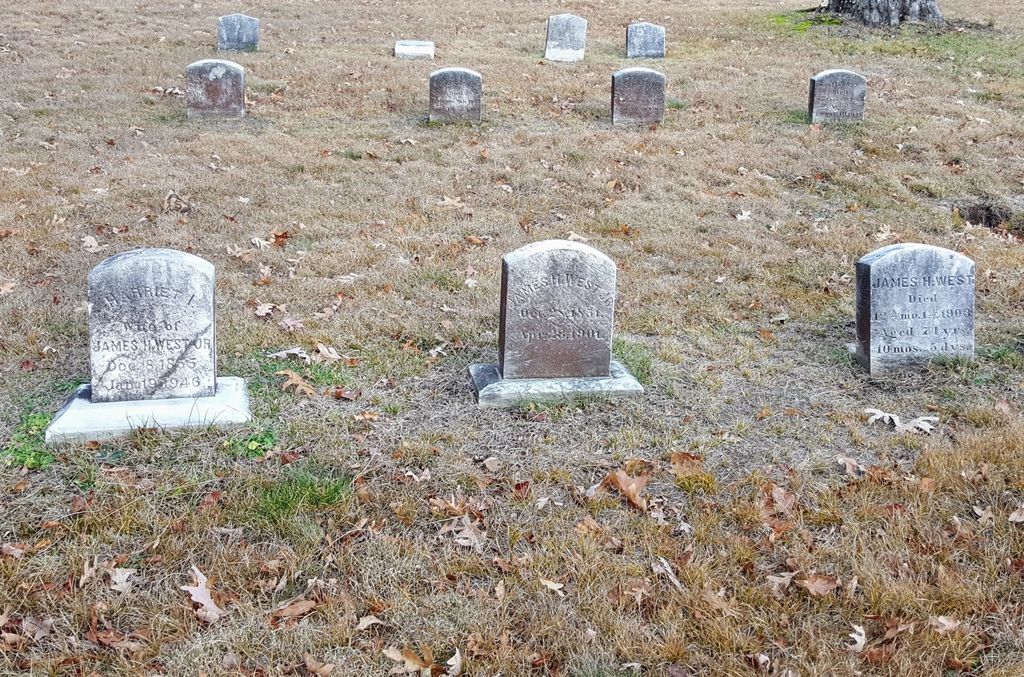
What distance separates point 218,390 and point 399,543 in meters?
1.94

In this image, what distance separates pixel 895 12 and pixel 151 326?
19.6m

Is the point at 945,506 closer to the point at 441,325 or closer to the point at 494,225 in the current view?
the point at 441,325

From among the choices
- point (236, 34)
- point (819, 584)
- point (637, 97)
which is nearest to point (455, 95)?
point (637, 97)

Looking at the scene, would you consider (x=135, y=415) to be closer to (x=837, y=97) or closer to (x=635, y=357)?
(x=635, y=357)

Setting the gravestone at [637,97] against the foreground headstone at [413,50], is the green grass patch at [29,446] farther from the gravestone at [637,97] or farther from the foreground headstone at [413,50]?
the foreground headstone at [413,50]

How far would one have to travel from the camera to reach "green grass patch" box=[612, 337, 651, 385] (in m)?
6.09

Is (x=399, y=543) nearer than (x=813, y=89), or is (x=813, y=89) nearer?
(x=399, y=543)

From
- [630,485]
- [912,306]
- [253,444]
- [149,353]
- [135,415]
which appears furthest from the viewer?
[912,306]

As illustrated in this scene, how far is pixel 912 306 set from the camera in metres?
6.13

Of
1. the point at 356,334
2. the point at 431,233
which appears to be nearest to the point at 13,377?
the point at 356,334

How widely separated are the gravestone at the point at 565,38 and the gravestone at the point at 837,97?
6.19m

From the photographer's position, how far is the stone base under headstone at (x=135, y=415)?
4.96 metres

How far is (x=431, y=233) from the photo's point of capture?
9070 millimetres

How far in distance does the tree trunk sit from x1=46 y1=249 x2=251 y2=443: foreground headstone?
1900cm
